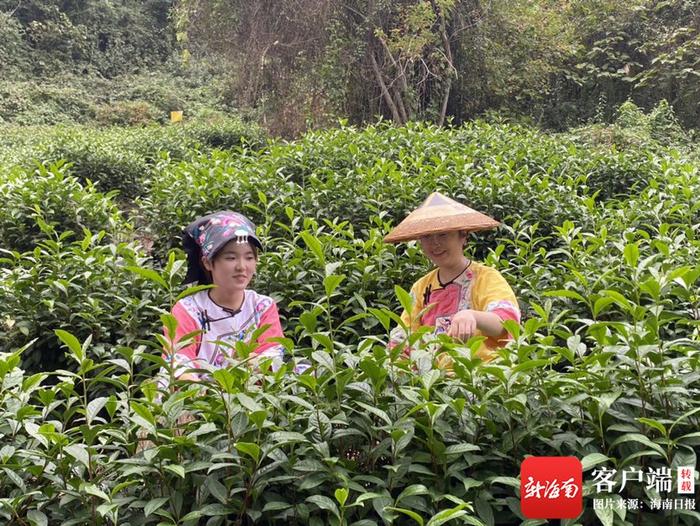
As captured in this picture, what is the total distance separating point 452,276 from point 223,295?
0.94m

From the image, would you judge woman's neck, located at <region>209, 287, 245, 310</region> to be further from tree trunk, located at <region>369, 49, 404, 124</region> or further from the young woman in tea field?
tree trunk, located at <region>369, 49, 404, 124</region>

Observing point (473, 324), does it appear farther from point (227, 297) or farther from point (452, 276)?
point (227, 297)

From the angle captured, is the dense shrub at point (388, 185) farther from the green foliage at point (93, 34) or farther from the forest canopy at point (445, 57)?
the green foliage at point (93, 34)

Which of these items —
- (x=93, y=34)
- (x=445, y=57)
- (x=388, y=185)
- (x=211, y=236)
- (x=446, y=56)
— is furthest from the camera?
(x=93, y=34)

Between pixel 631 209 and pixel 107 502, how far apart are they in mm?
3595

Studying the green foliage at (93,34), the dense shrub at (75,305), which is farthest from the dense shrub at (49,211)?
the green foliage at (93,34)

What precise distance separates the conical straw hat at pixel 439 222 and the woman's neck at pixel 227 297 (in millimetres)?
654

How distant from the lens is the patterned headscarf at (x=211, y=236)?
2652 millimetres

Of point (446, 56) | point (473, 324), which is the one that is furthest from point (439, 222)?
point (446, 56)

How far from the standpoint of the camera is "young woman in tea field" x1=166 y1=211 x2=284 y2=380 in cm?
265

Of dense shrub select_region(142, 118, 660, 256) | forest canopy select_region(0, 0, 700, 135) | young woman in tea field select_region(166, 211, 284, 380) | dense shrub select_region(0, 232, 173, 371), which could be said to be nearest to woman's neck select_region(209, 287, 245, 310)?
young woman in tea field select_region(166, 211, 284, 380)

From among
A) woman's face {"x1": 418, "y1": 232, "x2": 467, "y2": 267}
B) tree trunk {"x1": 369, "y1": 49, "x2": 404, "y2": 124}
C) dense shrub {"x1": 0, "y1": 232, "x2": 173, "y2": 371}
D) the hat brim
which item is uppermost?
tree trunk {"x1": 369, "y1": 49, "x2": 404, "y2": 124}

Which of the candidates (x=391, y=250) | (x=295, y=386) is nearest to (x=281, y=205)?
(x=391, y=250)

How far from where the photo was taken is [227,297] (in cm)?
274
